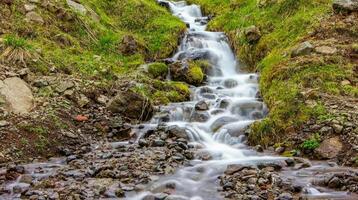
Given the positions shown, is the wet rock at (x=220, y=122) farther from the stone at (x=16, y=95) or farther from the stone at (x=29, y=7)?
the stone at (x=29, y=7)

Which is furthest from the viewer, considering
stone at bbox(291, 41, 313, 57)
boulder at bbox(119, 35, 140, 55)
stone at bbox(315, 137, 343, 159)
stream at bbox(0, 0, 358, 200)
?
boulder at bbox(119, 35, 140, 55)

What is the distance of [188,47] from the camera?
14938 millimetres

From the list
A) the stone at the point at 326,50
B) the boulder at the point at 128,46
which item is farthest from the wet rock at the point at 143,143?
the boulder at the point at 128,46

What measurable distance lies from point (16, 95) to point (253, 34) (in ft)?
24.5

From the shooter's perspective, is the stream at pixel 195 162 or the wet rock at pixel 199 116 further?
the wet rock at pixel 199 116

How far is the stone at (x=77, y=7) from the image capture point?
565 inches

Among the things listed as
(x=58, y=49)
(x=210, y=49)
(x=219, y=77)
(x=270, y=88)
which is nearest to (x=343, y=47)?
(x=270, y=88)

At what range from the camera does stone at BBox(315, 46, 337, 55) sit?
1056cm

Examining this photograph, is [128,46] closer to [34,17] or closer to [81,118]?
[34,17]

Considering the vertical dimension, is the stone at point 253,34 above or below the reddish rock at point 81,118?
above

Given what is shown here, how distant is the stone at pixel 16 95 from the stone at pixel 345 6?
7977 mm

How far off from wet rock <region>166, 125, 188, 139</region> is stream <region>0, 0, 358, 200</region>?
0.20m

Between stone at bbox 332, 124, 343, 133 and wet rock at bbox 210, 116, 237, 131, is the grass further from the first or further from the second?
stone at bbox 332, 124, 343, 133

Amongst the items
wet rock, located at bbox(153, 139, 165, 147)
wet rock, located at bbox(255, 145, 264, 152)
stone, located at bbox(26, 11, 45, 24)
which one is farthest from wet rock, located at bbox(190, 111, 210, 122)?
stone, located at bbox(26, 11, 45, 24)
